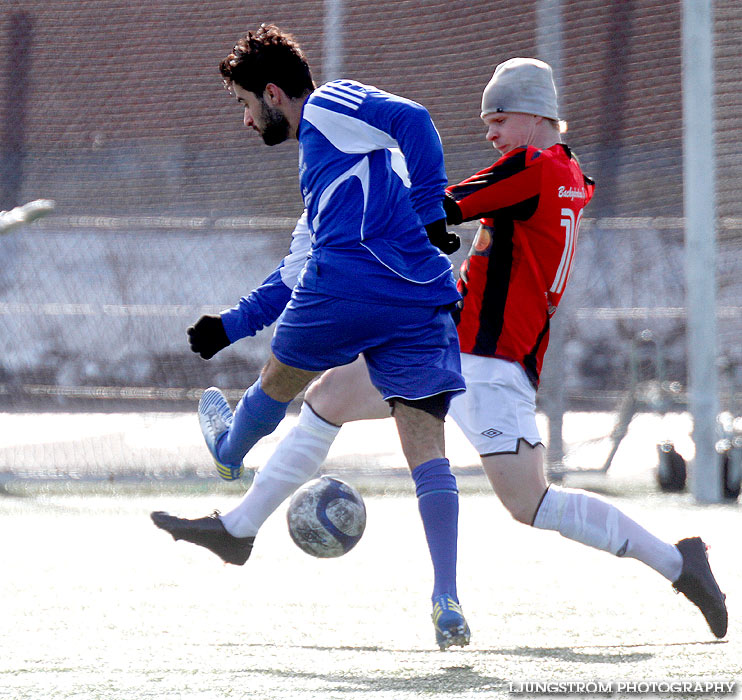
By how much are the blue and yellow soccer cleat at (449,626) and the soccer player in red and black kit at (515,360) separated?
47 centimetres

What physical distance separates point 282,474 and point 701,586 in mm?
1257

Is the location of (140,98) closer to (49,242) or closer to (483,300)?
(49,242)

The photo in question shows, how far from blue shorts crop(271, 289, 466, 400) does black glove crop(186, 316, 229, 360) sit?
0.41m

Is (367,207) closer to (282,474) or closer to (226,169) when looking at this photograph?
(282,474)

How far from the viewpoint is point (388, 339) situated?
344 cm

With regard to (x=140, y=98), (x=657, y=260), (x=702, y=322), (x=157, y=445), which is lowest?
(x=157, y=445)

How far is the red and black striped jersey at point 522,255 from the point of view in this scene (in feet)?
11.7

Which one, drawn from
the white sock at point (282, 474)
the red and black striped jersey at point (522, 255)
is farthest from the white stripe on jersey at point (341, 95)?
the white sock at point (282, 474)

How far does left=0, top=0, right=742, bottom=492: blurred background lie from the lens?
9133 mm

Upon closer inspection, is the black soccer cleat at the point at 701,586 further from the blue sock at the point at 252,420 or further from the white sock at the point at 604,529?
the blue sock at the point at 252,420

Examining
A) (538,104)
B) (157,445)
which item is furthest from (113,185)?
(538,104)

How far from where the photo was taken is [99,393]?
396 inches

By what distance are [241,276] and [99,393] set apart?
5.11 ft

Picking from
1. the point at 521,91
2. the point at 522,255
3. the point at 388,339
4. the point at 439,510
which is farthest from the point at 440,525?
the point at 521,91
